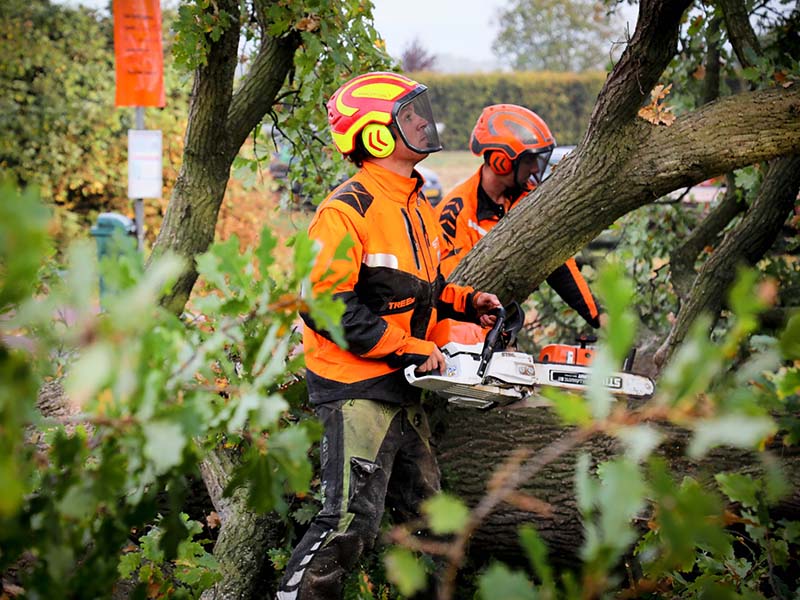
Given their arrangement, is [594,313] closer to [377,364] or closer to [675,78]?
[377,364]

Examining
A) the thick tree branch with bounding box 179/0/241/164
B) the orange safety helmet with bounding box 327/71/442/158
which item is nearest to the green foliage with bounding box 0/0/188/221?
the thick tree branch with bounding box 179/0/241/164

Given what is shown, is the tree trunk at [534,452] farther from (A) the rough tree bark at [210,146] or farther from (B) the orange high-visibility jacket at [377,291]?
(A) the rough tree bark at [210,146]

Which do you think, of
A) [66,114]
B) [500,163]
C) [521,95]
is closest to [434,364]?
[500,163]

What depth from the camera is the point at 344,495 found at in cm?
275

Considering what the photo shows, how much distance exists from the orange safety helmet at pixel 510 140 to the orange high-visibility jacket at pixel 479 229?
15cm

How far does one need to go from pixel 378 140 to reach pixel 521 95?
83.5ft

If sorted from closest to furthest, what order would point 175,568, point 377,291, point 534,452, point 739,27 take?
point 377,291 → point 175,568 → point 534,452 → point 739,27

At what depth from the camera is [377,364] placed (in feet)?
9.39

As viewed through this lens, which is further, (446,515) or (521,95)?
(521,95)

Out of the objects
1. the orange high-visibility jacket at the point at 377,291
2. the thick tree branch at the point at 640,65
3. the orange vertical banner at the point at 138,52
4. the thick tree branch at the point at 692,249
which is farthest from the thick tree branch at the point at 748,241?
the orange vertical banner at the point at 138,52

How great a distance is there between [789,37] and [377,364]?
9.39 feet

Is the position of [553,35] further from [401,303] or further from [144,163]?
[401,303]

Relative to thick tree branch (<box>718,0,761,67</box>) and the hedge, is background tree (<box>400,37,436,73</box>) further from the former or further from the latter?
thick tree branch (<box>718,0,761,67</box>)

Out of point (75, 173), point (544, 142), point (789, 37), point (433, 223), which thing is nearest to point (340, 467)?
point (433, 223)
